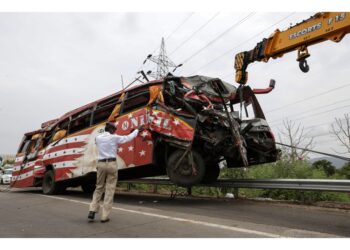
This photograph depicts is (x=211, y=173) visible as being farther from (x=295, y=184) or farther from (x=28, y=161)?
(x=28, y=161)

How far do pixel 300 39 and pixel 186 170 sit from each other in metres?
3.60

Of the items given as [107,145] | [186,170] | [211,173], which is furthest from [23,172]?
[107,145]

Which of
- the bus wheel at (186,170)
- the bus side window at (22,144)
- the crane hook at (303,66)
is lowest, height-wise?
the bus wheel at (186,170)

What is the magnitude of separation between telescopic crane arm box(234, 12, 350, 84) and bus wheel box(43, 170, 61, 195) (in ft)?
20.4

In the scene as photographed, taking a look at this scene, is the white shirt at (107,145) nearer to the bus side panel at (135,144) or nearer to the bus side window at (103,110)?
the bus side panel at (135,144)

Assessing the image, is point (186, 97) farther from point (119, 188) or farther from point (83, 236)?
point (119, 188)

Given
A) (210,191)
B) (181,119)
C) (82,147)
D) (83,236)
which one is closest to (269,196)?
(210,191)

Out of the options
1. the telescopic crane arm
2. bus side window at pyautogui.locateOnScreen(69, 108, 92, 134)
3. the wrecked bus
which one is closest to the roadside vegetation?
the wrecked bus

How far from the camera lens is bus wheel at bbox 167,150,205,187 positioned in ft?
22.1

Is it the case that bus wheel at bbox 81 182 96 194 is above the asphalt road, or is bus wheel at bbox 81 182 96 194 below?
above

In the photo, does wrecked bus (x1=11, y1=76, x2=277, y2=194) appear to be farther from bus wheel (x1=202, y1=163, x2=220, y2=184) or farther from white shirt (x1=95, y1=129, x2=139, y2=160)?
white shirt (x1=95, y1=129, x2=139, y2=160)

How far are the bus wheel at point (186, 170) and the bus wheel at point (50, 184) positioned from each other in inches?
194

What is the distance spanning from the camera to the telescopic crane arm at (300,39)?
6.37m

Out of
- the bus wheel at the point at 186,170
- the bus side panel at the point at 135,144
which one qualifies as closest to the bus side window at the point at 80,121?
the bus side panel at the point at 135,144
